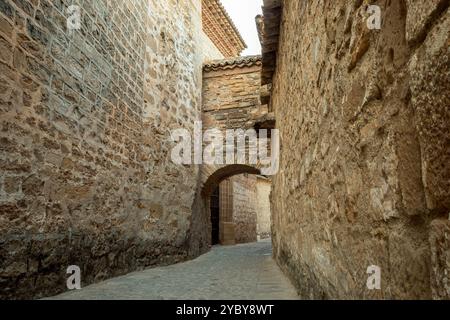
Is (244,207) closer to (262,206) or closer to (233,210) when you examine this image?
(233,210)

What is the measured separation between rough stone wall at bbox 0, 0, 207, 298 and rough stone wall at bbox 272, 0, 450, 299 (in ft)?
7.98

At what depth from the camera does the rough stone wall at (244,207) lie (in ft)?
40.3

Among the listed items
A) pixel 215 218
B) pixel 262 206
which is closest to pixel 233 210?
pixel 215 218

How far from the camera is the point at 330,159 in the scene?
1.79 meters

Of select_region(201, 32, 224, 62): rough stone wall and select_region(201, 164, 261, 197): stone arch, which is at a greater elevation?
select_region(201, 32, 224, 62): rough stone wall

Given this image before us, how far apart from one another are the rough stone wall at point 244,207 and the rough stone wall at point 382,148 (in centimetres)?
1012

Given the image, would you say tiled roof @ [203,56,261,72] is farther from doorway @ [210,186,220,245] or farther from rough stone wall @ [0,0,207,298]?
doorway @ [210,186,220,245]

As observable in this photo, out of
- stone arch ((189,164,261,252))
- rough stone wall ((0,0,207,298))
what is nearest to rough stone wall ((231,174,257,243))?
stone arch ((189,164,261,252))

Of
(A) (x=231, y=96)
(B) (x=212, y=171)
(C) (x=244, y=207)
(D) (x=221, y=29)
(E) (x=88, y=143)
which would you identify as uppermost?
(D) (x=221, y=29)

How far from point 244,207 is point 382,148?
1222 cm

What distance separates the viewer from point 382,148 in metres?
1.06

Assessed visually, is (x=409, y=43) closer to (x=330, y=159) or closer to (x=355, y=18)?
(x=355, y=18)

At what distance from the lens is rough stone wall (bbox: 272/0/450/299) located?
73cm

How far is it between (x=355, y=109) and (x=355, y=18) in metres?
0.35
